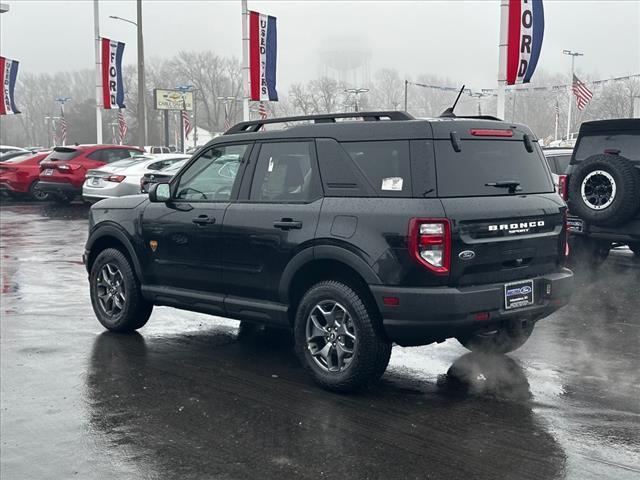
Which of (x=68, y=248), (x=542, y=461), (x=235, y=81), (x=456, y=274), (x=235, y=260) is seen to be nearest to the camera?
(x=542, y=461)

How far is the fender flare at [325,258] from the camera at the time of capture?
5316 millimetres

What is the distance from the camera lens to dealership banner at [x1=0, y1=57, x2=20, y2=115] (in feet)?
125

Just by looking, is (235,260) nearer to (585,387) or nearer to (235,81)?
(585,387)

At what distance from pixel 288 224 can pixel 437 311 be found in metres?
1.34

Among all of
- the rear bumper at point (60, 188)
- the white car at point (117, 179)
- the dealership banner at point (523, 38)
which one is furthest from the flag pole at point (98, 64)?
the dealership banner at point (523, 38)

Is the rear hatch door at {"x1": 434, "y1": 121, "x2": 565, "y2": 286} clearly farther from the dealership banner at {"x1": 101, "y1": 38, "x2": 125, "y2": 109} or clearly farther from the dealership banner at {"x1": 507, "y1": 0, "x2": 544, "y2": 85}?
the dealership banner at {"x1": 101, "y1": 38, "x2": 125, "y2": 109}

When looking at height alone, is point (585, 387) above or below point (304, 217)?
below

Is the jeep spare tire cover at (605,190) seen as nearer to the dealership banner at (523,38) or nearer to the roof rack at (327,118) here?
the roof rack at (327,118)

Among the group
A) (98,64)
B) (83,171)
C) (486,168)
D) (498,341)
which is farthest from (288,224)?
(98,64)

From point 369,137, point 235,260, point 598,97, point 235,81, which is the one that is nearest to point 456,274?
point 369,137

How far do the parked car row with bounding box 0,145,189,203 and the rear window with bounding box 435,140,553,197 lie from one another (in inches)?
517

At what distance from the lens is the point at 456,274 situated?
5.16 m

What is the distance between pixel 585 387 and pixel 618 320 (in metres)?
2.61

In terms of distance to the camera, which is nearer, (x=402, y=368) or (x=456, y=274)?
(x=456, y=274)
